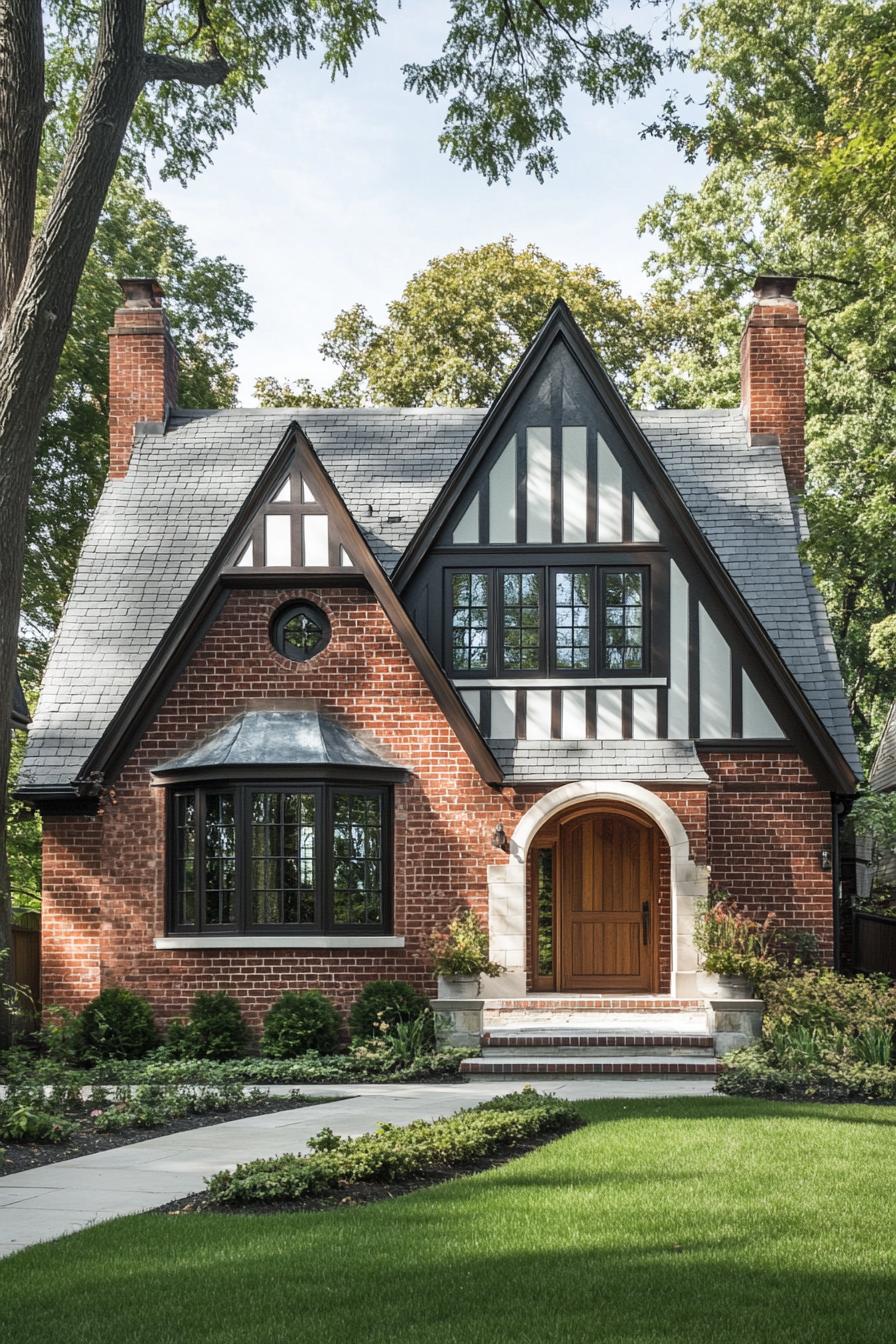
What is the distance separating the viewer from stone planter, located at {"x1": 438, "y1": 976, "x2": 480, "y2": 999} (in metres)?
14.9

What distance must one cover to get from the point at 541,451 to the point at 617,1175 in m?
10.8

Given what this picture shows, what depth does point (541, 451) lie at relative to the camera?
17.5m

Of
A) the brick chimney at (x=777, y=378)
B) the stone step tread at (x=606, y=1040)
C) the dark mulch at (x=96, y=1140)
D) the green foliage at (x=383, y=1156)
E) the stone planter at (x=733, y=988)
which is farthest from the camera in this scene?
the brick chimney at (x=777, y=378)

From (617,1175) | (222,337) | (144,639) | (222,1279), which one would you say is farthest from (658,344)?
(222,1279)

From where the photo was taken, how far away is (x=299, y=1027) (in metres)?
14.9

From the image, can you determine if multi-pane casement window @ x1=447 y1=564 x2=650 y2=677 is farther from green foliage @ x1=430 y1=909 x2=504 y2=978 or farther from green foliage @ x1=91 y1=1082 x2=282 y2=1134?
green foliage @ x1=91 y1=1082 x2=282 y2=1134

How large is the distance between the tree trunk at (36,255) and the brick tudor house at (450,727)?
3.84 meters

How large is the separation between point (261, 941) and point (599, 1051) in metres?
3.84

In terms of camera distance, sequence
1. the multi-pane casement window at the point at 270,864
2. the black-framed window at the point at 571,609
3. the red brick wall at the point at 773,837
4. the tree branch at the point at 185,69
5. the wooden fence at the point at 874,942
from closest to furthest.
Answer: the tree branch at the point at 185,69 → the multi-pane casement window at the point at 270,864 → the red brick wall at the point at 773,837 → the black-framed window at the point at 571,609 → the wooden fence at the point at 874,942

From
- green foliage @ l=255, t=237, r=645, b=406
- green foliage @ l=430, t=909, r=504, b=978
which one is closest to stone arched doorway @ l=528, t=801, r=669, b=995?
green foliage @ l=430, t=909, r=504, b=978

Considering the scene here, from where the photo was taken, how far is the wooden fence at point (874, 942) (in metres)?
17.5

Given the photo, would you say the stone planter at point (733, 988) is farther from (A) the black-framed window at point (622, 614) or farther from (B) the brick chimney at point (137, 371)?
(B) the brick chimney at point (137, 371)

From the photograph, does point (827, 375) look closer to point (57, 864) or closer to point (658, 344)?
point (658, 344)

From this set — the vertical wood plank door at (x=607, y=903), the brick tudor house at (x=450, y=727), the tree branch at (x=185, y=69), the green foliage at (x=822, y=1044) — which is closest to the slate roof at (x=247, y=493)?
the brick tudor house at (x=450, y=727)
